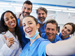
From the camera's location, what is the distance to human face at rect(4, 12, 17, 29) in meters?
1.00

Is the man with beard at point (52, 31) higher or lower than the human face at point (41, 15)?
lower

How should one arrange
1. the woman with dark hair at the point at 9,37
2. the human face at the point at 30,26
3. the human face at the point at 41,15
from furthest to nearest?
the human face at the point at 41,15, the woman with dark hair at the point at 9,37, the human face at the point at 30,26

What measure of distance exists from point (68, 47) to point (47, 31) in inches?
28.8

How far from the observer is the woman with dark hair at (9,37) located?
3.03ft

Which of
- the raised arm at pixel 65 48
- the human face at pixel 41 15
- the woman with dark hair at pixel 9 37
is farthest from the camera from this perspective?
the human face at pixel 41 15

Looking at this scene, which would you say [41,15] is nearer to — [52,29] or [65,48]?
[52,29]

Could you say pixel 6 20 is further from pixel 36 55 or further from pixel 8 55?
pixel 36 55

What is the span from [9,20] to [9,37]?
23 centimetres

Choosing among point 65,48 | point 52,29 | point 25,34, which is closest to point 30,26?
point 25,34

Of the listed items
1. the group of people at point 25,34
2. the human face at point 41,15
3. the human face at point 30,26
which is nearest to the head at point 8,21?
the group of people at point 25,34

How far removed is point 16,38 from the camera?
103 centimetres

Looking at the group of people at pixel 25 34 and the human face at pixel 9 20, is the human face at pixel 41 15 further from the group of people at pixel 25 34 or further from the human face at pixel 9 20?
the human face at pixel 9 20

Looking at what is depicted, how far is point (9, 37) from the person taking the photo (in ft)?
3.26

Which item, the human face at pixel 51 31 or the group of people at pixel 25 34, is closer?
the group of people at pixel 25 34
